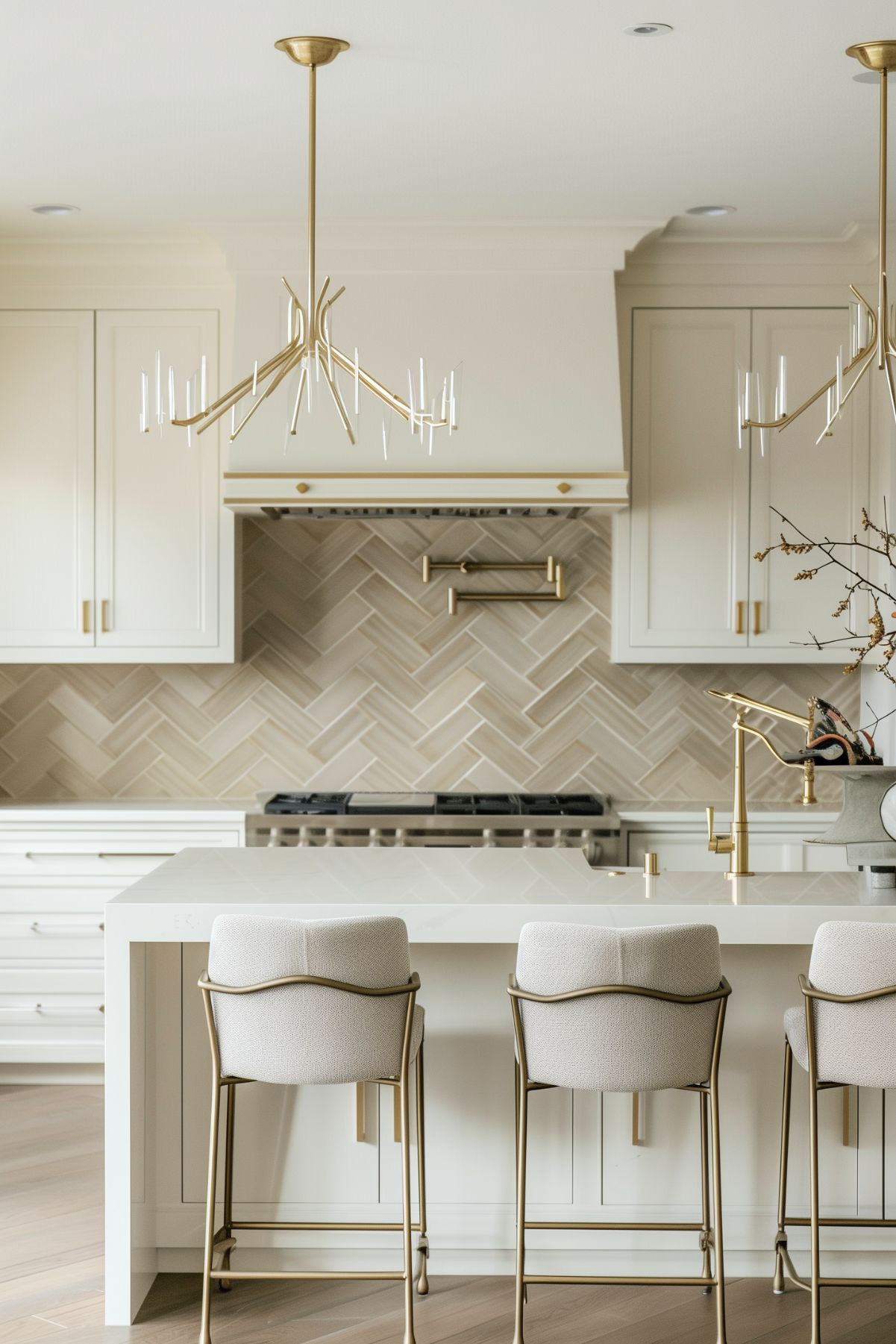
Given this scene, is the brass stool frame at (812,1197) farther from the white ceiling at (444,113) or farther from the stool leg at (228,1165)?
the white ceiling at (444,113)

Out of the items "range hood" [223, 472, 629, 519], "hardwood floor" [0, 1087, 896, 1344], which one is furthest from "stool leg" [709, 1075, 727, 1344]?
"range hood" [223, 472, 629, 519]

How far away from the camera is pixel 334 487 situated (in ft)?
13.5

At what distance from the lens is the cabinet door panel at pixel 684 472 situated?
4.41m

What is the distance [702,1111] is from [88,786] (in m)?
2.89

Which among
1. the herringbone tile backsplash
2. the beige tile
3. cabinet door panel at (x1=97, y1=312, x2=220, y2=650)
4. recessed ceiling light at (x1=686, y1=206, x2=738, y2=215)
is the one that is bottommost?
the beige tile

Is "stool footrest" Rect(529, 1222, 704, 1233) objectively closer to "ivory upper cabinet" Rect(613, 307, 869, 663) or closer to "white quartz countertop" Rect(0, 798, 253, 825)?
"white quartz countertop" Rect(0, 798, 253, 825)

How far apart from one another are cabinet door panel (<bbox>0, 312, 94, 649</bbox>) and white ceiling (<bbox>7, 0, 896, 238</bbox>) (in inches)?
13.7

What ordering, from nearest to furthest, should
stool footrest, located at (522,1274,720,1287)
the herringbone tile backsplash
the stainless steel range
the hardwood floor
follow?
stool footrest, located at (522,1274,720,1287), the hardwood floor, the stainless steel range, the herringbone tile backsplash

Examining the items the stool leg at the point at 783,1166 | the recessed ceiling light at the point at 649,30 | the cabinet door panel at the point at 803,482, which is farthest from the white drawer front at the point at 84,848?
the recessed ceiling light at the point at 649,30

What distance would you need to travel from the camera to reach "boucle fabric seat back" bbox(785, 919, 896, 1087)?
93.5 inches

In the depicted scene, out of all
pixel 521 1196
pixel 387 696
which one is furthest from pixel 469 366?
pixel 521 1196

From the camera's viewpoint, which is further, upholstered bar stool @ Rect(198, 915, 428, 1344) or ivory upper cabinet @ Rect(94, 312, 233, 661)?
ivory upper cabinet @ Rect(94, 312, 233, 661)

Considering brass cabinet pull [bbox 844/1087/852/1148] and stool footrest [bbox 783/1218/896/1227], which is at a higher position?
brass cabinet pull [bbox 844/1087/852/1148]

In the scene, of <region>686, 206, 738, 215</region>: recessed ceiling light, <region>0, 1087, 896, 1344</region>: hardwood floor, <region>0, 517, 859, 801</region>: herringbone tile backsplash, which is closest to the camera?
<region>0, 1087, 896, 1344</region>: hardwood floor
